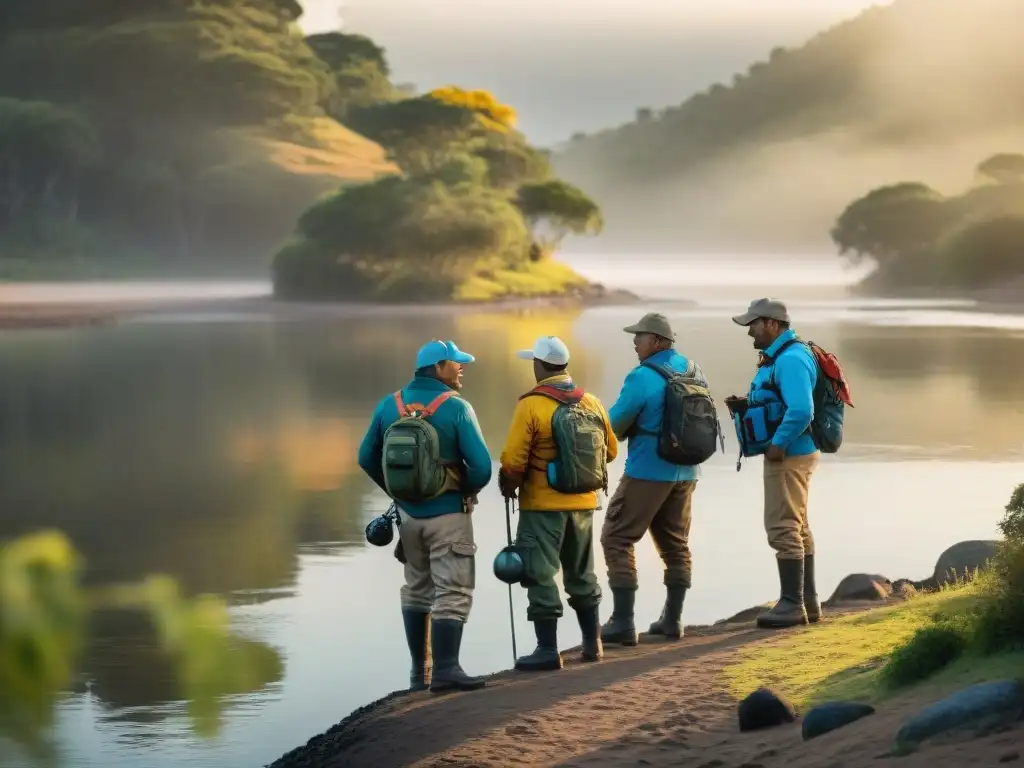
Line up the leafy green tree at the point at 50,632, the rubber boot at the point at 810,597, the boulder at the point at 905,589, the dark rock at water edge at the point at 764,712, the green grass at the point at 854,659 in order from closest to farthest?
the leafy green tree at the point at 50,632, the green grass at the point at 854,659, the dark rock at water edge at the point at 764,712, the rubber boot at the point at 810,597, the boulder at the point at 905,589

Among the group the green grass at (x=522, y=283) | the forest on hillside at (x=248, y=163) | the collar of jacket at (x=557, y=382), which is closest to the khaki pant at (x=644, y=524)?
the collar of jacket at (x=557, y=382)

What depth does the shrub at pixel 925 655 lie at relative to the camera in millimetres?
6762

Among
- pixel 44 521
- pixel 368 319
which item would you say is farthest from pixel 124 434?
pixel 368 319

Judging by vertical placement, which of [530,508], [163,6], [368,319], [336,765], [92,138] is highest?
[163,6]

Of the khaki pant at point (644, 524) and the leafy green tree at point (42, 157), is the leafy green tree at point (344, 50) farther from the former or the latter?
the khaki pant at point (644, 524)

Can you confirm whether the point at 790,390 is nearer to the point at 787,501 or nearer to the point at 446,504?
the point at 787,501

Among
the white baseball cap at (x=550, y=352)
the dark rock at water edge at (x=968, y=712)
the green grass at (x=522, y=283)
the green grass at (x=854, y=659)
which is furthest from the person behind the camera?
the green grass at (x=522, y=283)

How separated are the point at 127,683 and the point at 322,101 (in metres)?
126

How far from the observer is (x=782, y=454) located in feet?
29.3

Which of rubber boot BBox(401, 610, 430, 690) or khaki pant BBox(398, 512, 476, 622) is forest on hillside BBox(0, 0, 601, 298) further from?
khaki pant BBox(398, 512, 476, 622)

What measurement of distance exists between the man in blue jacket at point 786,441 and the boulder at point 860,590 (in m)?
1.92

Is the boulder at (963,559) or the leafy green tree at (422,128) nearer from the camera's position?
the boulder at (963,559)

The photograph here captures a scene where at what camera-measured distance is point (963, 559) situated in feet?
35.1

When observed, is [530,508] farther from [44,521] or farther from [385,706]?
[44,521]
